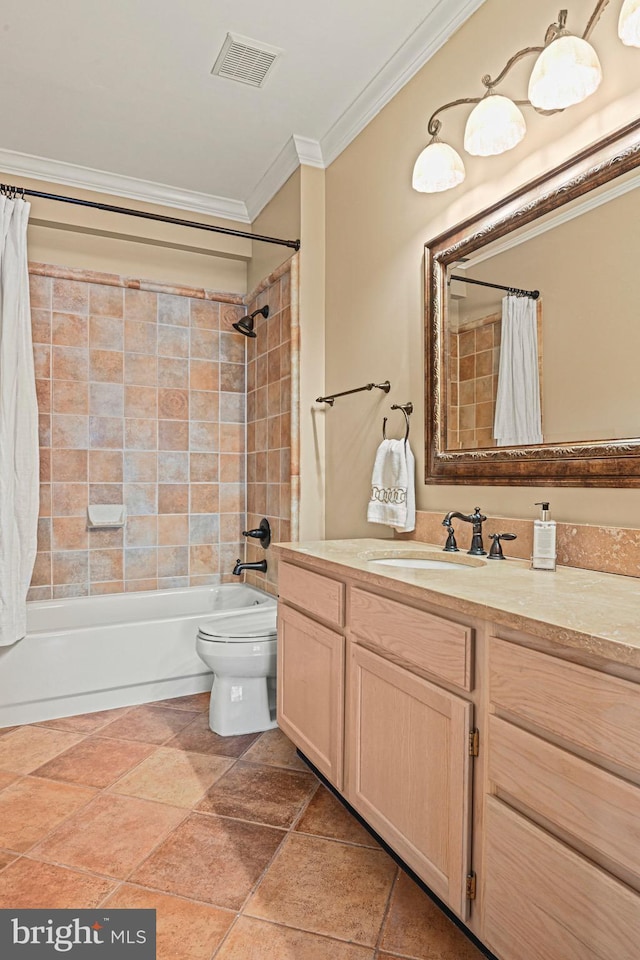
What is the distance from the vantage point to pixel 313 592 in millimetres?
1854

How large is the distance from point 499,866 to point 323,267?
2515 millimetres

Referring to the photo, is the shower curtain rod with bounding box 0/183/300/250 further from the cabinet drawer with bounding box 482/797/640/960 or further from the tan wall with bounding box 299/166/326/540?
the cabinet drawer with bounding box 482/797/640/960

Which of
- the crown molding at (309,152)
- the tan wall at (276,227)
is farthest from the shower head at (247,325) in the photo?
the crown molding at (309,152)

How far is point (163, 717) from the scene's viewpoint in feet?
8.61

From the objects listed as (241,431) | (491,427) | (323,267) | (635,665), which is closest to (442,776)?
(635,665)

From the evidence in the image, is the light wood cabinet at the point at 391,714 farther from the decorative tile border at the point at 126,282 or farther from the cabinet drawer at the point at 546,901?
the decorative tile border at the point at 126,282

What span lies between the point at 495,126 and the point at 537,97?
0.18 meters

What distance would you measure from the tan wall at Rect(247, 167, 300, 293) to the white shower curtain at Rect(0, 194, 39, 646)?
1193 mm

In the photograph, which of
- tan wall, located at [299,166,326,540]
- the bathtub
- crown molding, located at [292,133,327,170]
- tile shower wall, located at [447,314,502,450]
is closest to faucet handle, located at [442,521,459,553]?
tile shower wall, located at [447,314,502,450]

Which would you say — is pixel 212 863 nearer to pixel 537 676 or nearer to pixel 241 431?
pixel 537 676

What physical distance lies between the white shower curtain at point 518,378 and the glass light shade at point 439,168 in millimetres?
434

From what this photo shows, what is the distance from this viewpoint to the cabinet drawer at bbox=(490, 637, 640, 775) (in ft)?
2.74

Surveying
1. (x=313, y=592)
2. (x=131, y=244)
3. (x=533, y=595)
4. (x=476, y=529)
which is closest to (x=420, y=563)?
(x=476, y=529)

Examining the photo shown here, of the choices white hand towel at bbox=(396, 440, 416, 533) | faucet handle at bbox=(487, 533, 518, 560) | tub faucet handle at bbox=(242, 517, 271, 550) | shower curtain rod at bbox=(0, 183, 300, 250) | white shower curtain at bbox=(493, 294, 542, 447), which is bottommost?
tub faucet handle at bbox=(242, 517, 271, 550)
